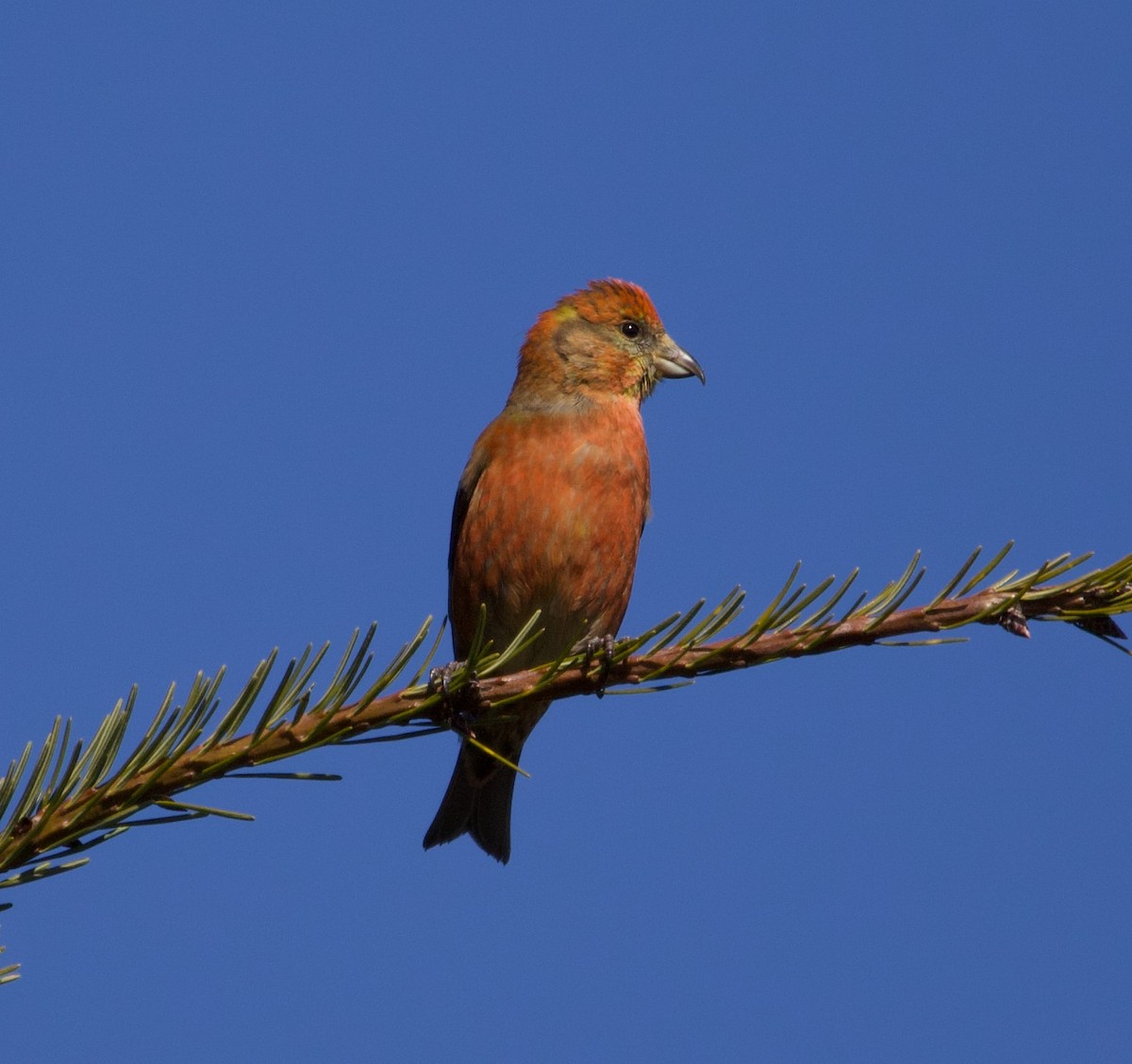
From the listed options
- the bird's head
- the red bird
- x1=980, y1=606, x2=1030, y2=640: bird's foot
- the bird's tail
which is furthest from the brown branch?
the bird's head

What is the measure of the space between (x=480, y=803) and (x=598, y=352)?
194 centimetres

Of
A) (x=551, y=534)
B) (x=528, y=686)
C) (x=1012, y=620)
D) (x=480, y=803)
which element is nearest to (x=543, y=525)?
(x=551, y=534)

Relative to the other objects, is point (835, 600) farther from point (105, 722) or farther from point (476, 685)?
point (105, 722)

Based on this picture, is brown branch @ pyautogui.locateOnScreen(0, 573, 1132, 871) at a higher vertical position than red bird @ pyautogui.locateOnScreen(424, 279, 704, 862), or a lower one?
lower

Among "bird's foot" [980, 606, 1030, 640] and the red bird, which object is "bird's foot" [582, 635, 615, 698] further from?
the red bird

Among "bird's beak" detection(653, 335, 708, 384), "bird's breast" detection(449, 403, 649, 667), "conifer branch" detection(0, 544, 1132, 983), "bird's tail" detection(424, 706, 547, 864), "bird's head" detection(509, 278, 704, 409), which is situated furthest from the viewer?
"bird's beak" detection(653, 335, 708, 384)

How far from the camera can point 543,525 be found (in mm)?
4762

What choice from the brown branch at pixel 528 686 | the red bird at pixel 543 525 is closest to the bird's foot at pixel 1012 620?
the brown branch at pixel 528 686

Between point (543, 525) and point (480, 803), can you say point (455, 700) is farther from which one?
point (480, 803)

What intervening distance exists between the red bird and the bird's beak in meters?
0.12

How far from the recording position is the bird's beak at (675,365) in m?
5.82

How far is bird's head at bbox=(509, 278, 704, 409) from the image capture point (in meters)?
5.54

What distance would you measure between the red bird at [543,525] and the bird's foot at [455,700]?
1.62 m

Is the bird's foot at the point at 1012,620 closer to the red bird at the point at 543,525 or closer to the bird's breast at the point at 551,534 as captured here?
the red bird at the point at 543,525
